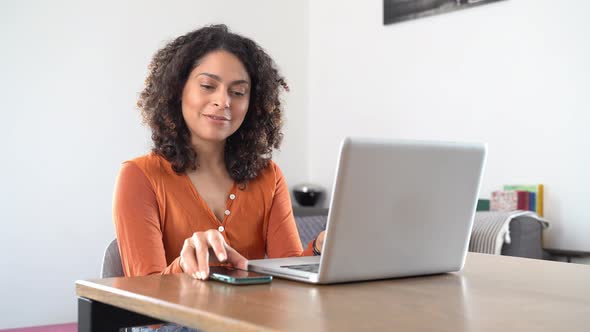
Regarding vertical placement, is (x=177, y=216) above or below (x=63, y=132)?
below

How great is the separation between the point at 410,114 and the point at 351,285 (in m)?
3.10

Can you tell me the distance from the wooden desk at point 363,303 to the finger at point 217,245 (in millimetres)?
48

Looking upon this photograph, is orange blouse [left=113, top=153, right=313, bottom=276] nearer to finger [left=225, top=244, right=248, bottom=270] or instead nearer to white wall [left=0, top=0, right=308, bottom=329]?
finger [left=225, top=244, right=248, bottom=270]

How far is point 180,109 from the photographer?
1894 mm

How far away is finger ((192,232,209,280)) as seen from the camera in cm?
111

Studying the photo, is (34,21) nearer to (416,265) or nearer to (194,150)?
(194,150)

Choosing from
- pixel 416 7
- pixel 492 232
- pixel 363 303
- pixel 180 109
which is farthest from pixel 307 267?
pixel 416 7

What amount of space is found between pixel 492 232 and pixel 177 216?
6.00 ft

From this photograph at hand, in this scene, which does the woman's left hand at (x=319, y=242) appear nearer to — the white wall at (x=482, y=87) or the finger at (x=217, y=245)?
the finger at (x=217, y=245)

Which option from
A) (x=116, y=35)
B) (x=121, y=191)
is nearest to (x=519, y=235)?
(x=121, y=191)

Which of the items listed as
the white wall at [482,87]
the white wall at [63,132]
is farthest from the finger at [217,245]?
the white wall at [63,132]

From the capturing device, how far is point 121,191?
1598 mm

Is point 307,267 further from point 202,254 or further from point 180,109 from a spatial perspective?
point 180,109

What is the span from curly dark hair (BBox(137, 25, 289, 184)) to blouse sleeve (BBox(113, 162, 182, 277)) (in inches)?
5.4
